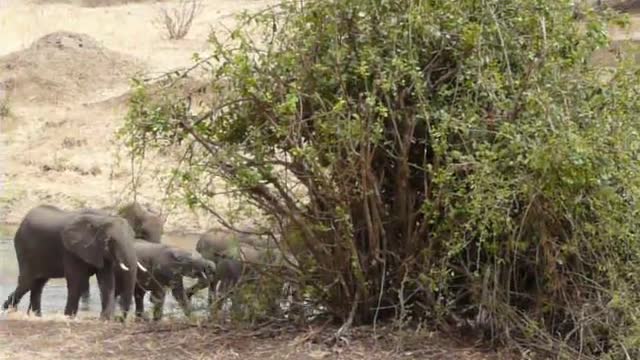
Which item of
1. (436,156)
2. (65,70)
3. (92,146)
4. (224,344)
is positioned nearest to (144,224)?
(224,344)

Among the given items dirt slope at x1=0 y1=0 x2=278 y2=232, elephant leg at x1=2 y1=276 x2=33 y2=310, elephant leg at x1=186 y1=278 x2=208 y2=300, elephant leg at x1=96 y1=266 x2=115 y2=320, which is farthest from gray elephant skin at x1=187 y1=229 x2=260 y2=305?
dirt slope at x1=0 y1=0 x2=278 y2=232

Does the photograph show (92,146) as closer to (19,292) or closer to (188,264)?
(19,292)

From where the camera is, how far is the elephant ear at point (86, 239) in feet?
35.9

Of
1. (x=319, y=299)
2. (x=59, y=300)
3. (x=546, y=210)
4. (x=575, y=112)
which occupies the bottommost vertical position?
(x=59, y=300)

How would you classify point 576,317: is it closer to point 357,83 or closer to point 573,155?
point 573,155

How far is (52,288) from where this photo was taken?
1404cm

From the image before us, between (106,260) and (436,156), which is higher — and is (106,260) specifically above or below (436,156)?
below

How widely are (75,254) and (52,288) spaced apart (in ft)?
9.69

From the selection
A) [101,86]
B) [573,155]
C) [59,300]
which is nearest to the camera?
[573,155]

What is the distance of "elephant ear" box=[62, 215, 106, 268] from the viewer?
1093 cm

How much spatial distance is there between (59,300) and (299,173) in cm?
654

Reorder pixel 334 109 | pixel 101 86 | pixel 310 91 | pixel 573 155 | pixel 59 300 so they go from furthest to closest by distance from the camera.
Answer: pixel 101 86 → pixel 59 300 → pixel 310 91 → pixel 334 109 → pixel 573 155

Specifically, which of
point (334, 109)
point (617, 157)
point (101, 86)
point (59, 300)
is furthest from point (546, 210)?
point (101, 86)

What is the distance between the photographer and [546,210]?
653 cm
